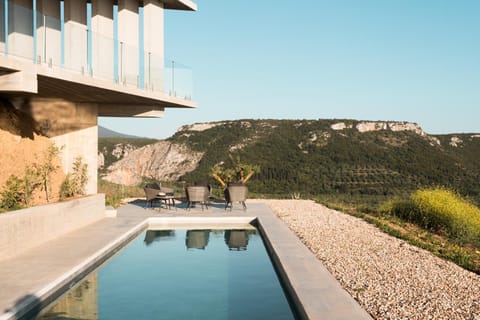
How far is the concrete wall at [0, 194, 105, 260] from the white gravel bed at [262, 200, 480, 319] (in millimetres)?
4638

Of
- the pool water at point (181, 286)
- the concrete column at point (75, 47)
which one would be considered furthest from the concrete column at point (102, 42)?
the pool water at point (181, 286)

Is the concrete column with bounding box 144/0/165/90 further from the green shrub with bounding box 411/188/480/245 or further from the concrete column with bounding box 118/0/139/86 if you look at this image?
the green shrub with bounding box 411/188/480/245

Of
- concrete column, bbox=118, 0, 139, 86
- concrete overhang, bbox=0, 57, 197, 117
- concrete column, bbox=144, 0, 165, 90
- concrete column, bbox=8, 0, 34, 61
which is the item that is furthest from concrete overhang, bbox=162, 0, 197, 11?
concrete column, bbox=8, 0, 34, 61

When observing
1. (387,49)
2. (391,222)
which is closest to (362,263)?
(391,222)

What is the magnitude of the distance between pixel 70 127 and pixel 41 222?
4.66 metres

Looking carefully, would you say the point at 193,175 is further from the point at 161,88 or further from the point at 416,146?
the point at 161,88

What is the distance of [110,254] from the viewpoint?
811 cm

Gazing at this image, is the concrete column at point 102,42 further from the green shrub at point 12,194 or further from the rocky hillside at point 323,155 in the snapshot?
the rocky hillside at point 323,155

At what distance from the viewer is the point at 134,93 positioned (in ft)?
36.2

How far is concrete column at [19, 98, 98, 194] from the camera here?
38.6ft

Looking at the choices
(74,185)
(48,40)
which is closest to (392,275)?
(74,185)

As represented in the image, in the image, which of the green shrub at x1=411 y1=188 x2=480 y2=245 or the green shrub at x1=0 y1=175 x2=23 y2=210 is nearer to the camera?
the green shrub at x1=0 y1=175 x2=23 y2=210

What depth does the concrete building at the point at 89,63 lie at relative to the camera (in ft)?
31.8

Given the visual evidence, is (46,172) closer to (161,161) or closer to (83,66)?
(83,66)
